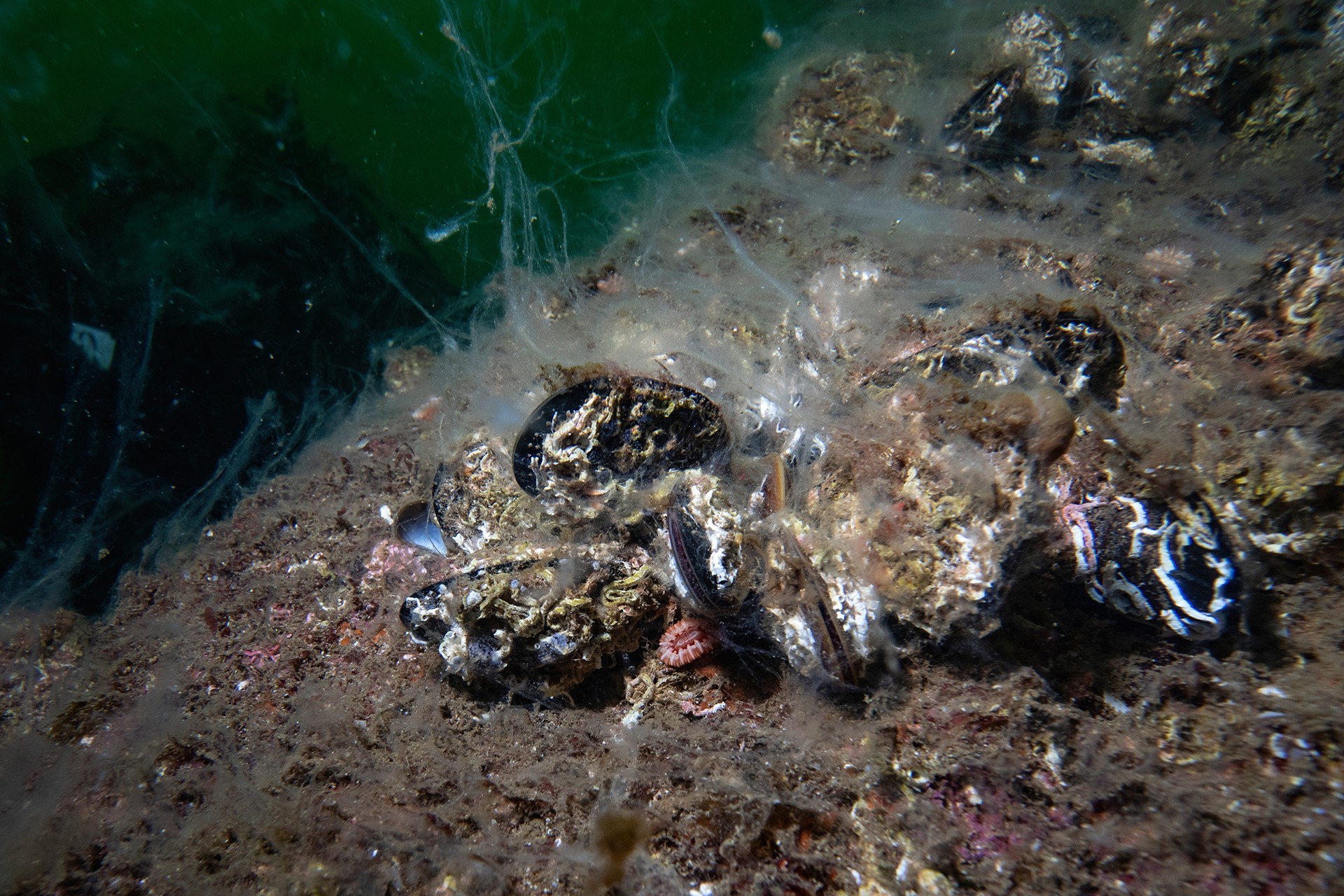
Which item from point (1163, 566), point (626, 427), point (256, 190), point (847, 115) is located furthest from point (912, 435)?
point (256, 190)

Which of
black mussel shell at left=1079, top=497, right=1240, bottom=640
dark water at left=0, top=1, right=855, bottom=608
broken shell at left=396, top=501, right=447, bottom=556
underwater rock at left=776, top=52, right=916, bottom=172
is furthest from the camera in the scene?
underwater rock at left=776, top=52, right=916, bottom=172

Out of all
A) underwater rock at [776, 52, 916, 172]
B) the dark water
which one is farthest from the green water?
underwater rock at [776, 52, 916, 172]

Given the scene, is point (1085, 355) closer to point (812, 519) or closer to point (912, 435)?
point (912, 435)

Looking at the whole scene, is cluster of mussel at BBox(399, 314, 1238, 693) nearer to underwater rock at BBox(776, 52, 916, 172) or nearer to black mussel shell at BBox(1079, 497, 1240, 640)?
black mussel shell at BBox(1079, 497, 1240, 640)

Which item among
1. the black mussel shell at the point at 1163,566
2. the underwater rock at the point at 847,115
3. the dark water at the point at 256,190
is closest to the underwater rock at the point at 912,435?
the black mussel shell at the point at 1163,566

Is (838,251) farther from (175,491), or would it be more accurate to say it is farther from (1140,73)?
(175,491)

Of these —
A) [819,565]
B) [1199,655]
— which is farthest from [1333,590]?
[819,565]
